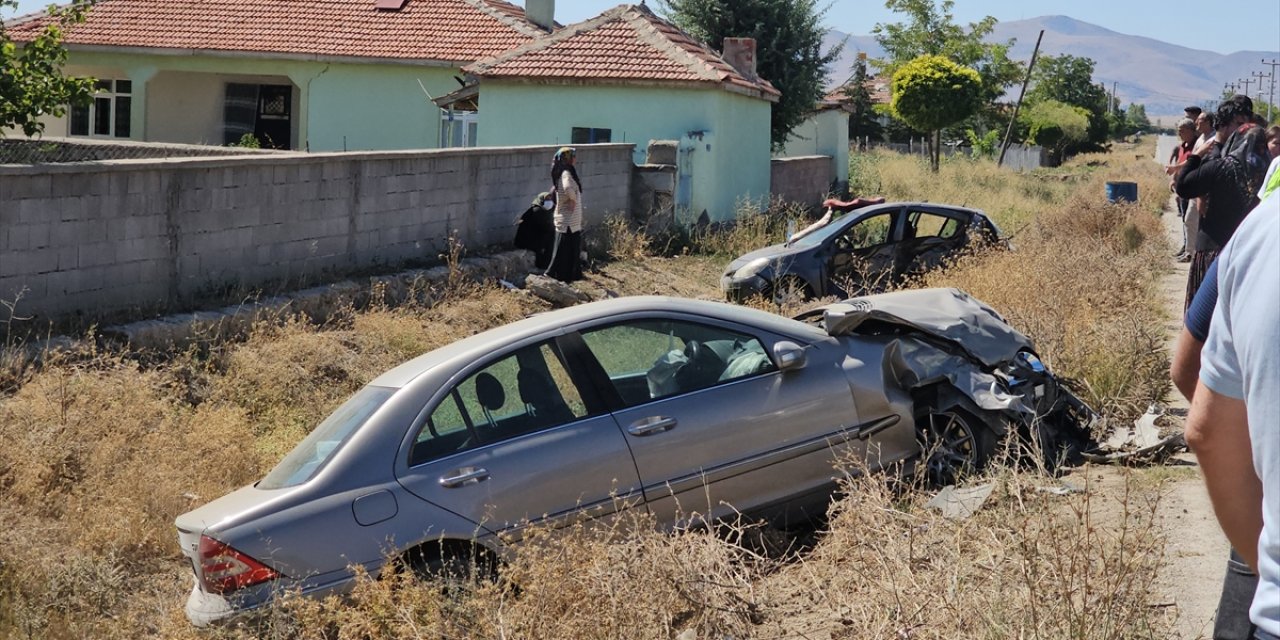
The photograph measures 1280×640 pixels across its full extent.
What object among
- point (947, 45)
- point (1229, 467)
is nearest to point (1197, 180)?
point (1229, 467)

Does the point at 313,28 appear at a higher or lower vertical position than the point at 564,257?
higher

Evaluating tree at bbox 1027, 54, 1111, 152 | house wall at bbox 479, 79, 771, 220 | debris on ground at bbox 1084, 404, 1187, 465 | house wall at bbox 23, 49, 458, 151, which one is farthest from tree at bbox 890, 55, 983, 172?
tree at bbox 1027, 54, 1111, 152

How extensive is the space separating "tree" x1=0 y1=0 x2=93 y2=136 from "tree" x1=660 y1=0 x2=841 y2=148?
18.9m

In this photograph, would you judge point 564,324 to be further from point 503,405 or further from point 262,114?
point 262,114

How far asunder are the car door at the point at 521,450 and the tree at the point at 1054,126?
64.5 meters

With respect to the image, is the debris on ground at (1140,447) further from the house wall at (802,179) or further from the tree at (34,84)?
the house wall at (802,179)

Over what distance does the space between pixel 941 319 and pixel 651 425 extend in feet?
7.01

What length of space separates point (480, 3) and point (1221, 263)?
2985 cm

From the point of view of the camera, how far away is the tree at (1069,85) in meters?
80.1

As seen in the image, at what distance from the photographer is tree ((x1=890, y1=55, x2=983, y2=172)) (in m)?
41.8

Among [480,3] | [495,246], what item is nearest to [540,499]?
[495,246]

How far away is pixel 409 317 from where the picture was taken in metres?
13.2

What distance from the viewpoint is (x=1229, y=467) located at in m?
2.78

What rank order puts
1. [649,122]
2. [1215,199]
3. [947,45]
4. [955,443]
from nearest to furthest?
[955,443], [1215,199], [649,122], [947,45]
